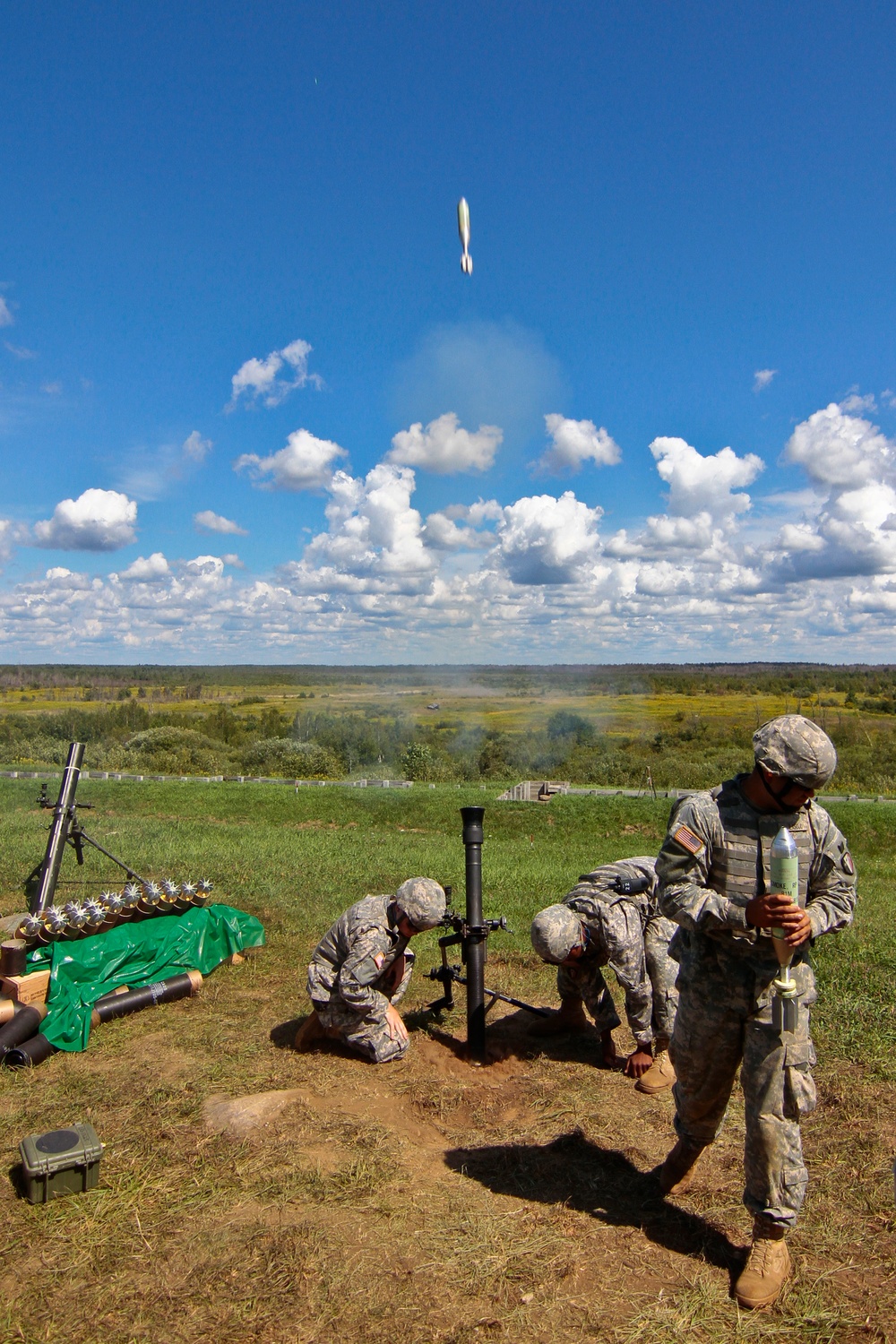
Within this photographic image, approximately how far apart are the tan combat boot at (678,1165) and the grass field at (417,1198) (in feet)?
0.33

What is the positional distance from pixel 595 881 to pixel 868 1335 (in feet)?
10.4

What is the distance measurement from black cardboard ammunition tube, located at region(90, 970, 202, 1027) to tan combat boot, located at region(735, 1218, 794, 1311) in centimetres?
517

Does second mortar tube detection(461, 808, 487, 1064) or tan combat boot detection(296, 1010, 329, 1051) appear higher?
second mortar tube detection(461, 808, 487, 1064)

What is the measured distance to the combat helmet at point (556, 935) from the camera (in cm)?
600

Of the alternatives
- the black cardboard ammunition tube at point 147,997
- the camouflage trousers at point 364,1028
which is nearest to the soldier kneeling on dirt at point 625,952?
the camouflage trousers at point 364,1028

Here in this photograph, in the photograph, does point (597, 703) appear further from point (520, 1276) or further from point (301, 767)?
point (520, 1276)

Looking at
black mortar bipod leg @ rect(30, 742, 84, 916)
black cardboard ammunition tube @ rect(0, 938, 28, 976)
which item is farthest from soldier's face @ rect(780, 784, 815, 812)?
black mortar bipod leg @ rect(30, 742, 84, 916)

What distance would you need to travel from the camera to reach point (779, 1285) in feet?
11.8

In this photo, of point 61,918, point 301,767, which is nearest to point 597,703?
point 301,767

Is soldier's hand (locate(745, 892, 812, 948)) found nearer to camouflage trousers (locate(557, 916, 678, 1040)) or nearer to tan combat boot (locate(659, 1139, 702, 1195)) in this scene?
tan combat boot (locate(659, 1139, 702, 1195))

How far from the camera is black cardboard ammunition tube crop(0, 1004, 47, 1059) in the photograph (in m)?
6.21

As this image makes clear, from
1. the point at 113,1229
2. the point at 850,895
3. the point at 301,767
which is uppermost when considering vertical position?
the point at 850,895

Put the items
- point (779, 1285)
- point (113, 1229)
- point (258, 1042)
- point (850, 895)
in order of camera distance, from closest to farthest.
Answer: point (779, 1285) < point (850, 895) < point (113, 1229) < point (258, 1042)

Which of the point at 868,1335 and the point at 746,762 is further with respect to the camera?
the point at 746,762
